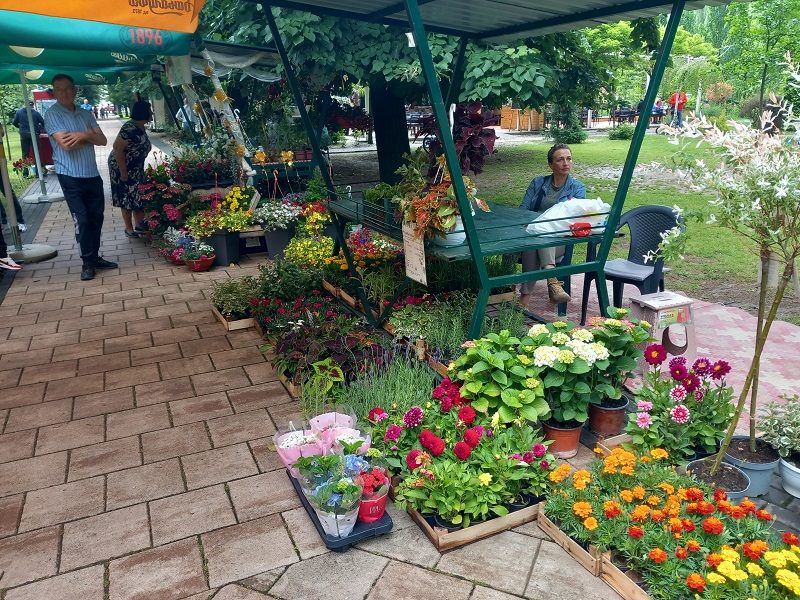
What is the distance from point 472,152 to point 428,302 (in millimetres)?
1235

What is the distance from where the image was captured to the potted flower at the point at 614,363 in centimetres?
316

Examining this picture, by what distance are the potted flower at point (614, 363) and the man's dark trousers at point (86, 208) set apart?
558 centimetres

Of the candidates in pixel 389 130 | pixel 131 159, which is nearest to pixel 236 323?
pixel 131 159

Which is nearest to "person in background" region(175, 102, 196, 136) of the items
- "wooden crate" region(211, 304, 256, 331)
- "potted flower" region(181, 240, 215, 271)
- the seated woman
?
"potted flower" region(181, 240, 215, 271)

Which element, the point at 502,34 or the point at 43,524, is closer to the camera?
the point at 43,524

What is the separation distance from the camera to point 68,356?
4.58 m

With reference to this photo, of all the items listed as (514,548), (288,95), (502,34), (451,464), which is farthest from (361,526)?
(288,95)

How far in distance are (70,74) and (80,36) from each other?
7.50 m

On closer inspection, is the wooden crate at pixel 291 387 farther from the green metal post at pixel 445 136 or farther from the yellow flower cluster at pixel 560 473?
the yellow flower cluster at pixel 560 473

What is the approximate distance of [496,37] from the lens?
428cm

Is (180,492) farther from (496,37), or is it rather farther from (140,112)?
(140,112)

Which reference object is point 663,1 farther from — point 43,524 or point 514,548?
point 43,524

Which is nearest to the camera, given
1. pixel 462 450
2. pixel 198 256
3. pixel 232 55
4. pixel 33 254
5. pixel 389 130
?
pixel 462 450

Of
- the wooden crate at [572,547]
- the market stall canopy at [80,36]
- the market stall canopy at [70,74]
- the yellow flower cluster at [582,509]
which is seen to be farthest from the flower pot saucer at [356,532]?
the market stall canopy at [70,74]
